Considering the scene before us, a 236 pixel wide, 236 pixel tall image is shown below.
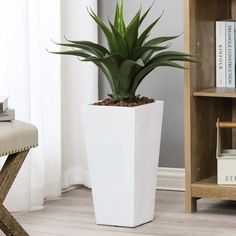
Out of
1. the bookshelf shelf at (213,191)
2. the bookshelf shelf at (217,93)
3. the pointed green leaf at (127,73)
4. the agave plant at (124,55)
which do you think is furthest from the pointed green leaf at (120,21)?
the bookshelf shelf at (213,191)

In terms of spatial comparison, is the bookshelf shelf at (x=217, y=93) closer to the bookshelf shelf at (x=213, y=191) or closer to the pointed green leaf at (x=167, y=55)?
the pointed green leaf at (x=167, y=55)

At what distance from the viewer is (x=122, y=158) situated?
2.76 m

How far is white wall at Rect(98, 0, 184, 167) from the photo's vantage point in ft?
11.1

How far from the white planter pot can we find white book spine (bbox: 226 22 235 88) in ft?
1.32

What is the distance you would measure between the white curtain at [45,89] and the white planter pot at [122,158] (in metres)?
0.35

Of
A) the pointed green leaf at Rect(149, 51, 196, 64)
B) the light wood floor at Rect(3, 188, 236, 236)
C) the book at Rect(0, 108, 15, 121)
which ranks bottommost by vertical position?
the light wood floor at Rect(3, 188, 236, 236)

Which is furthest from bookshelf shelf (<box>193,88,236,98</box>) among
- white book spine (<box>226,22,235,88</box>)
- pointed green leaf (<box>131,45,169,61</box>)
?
pointed green leaf (<box>131,45,169,61</box>)

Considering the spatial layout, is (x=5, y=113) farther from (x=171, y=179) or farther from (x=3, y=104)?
(x=171, y=179)

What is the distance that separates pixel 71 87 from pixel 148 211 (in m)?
0.83

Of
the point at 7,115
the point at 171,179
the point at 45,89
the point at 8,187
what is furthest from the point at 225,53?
the point at 8,187

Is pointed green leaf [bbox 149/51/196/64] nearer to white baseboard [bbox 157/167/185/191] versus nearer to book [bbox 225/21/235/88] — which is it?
book [bbox 225/21/235/88]

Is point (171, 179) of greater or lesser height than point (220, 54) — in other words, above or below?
below

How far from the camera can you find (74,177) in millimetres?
3514

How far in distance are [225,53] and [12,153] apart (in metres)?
1.06
